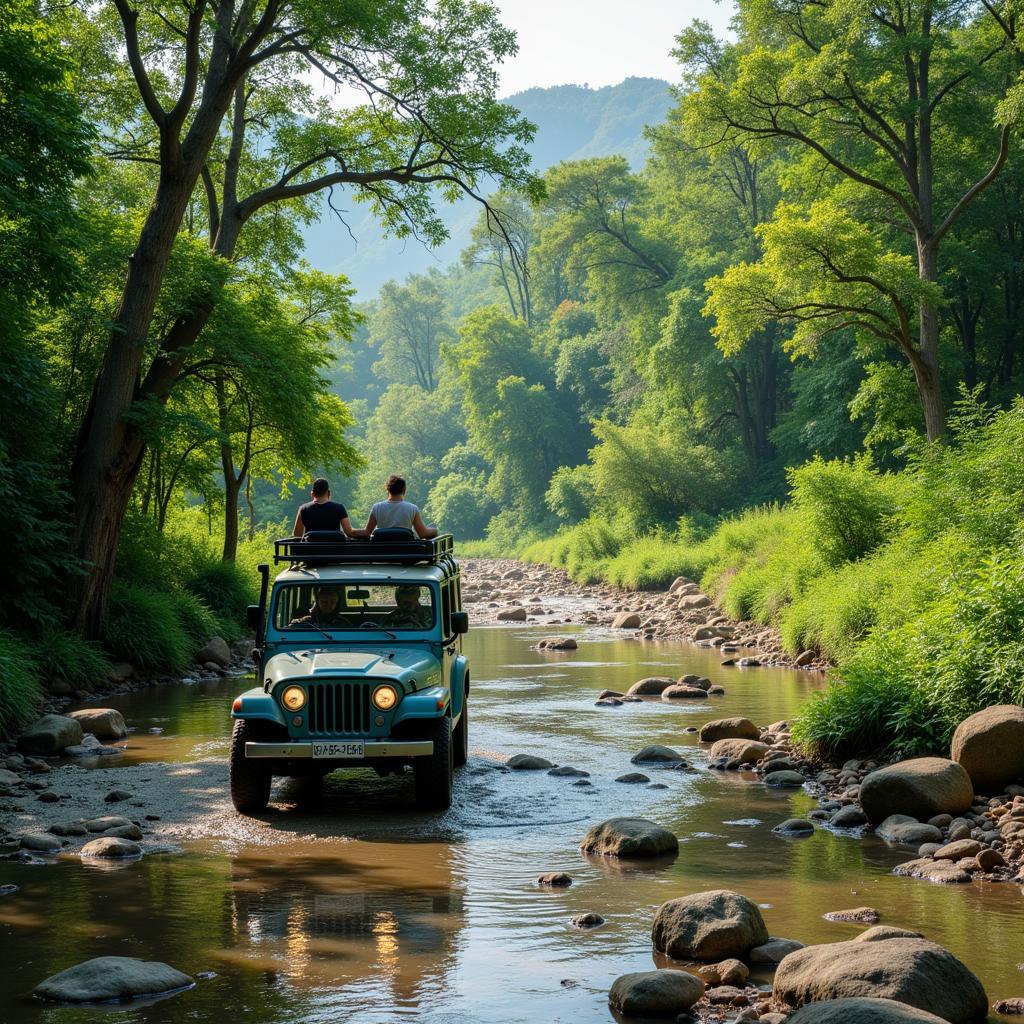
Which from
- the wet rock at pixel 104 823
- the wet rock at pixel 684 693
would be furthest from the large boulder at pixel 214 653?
the wet rock at pixel 104 823

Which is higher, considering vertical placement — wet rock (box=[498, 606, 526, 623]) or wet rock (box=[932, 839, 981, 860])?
wet rock (box=[498, 606, 526, 623])

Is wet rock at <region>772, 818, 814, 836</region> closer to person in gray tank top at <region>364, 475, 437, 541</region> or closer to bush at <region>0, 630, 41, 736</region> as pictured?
person in gray tank top at <region>364, 475, 437, 541</region>

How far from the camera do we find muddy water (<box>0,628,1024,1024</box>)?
618 centimetres

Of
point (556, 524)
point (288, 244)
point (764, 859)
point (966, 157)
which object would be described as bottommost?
point (764, 859)

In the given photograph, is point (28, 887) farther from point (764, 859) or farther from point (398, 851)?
point (764, 859)

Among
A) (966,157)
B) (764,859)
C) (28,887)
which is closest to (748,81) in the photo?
(966,157)

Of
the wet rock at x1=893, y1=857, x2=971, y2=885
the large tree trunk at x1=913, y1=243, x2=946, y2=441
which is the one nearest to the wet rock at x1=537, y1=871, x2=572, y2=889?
the wet rock at x1=893, y1=857, x2=971, y2=885

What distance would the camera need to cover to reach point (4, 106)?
1405cm

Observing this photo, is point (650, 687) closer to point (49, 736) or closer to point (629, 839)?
point (49, 736)

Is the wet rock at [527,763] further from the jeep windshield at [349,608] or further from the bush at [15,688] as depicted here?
the bush at [15,688]

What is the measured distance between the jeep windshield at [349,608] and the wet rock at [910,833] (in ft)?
13.7

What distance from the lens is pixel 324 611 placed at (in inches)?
429

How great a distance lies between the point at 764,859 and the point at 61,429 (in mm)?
14405

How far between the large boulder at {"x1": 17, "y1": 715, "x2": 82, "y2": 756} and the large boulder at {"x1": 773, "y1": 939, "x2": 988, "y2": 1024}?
957 cm
